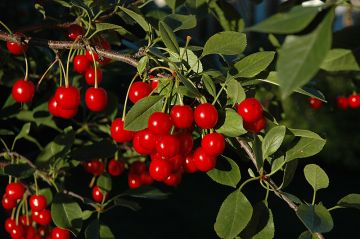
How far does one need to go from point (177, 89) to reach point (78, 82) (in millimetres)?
1175

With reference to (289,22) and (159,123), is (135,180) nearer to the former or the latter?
(159,123)

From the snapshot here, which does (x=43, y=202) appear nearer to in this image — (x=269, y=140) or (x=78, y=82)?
(x=78, y=82)

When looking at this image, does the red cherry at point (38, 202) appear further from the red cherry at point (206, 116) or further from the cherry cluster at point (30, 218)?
the red cherry at point (206, 116)

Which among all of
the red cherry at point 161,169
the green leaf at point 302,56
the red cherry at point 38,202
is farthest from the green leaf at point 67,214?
the green leaf at point 302,56

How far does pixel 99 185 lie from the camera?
6.84 ft

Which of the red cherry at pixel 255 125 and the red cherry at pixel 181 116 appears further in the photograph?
the red cherry at pixel 255 125

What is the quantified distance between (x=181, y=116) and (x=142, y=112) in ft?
0.34

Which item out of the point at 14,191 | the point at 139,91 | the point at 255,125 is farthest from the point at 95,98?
the point at 14,191

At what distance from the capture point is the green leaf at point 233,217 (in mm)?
1218

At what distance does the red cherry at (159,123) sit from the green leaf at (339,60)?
36 centimetres

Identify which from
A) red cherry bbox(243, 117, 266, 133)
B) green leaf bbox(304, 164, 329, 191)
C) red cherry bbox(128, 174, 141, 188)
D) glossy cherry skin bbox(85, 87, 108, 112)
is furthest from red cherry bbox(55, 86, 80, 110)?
red cherry bbox(128, 174, 141, 188)

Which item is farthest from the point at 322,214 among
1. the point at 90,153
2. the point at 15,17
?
the point at 15,17

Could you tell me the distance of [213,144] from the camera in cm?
118

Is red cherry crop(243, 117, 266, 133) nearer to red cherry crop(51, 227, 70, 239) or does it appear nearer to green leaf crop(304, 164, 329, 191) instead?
green leaf crop(304, 164, 329, 191)
